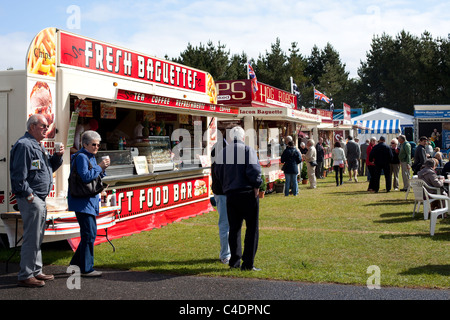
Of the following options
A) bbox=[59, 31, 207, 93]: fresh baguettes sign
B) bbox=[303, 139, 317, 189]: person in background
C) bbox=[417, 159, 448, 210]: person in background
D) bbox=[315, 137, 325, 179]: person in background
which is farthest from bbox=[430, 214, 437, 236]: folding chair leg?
bbox=[315, 137, 325, 179]: person in background

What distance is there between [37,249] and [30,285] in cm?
40

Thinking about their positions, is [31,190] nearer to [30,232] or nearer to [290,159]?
[30,232]

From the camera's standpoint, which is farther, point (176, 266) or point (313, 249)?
point (313, 249)

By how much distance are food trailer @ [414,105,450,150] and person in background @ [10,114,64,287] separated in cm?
2617

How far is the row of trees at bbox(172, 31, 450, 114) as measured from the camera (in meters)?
50.2

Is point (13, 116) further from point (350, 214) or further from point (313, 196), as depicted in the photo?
point (313, 196)

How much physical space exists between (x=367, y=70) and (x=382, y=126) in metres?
34.7

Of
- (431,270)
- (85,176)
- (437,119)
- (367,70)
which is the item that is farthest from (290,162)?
(367,70)

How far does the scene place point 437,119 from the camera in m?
28.5

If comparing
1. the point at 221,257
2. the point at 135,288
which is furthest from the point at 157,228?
the point at 135,288

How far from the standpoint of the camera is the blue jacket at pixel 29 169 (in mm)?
5102

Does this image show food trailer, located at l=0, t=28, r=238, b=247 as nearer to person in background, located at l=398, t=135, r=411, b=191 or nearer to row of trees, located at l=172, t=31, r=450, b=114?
person in background, located at l=398, t=135, r=411, b=191

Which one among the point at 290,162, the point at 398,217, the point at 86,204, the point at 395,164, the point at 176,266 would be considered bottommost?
the point at 176,266

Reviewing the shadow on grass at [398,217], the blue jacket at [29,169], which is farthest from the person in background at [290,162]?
the blue jacket at [29,169]
